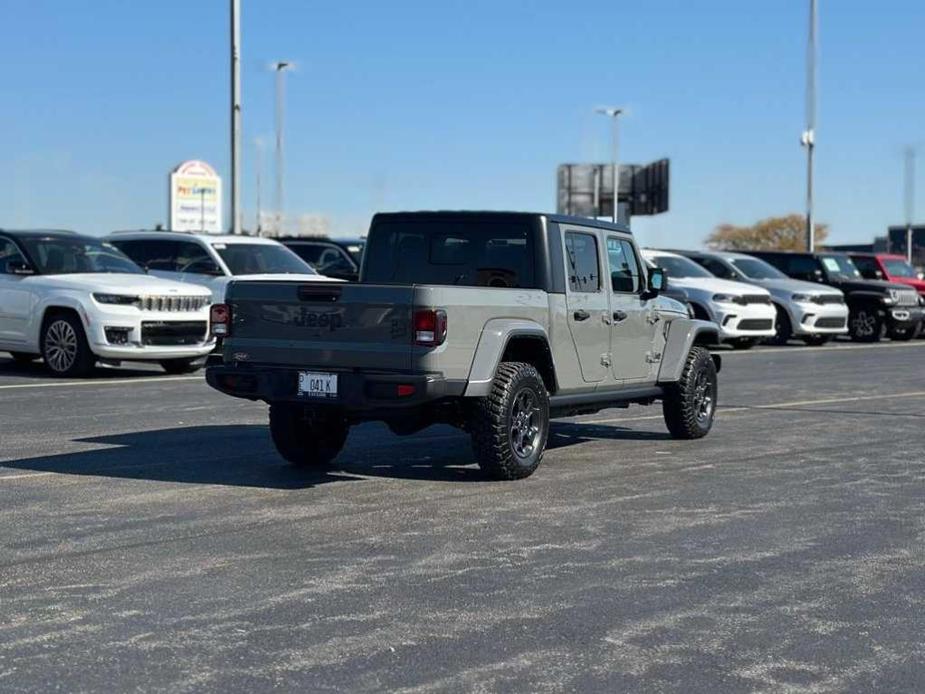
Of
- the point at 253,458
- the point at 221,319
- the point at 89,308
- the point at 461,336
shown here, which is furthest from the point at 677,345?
the point at 89,308

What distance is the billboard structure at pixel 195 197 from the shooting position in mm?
54281

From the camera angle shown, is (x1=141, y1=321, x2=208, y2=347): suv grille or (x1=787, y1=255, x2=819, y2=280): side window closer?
(x1=141, y1=321, x2=208, y2=347): suv grille

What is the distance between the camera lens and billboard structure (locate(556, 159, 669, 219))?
60.4m

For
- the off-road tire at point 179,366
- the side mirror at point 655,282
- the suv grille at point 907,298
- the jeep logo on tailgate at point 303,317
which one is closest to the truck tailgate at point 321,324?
the jeep logo on tailgate at point 303,317

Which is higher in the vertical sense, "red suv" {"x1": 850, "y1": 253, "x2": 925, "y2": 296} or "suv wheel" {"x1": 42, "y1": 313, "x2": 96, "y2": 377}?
"red suv" {"x1": 850, "y1": 253, "x2": 925, "y2": 296}

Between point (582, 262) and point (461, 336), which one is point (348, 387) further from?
point (582, 262)

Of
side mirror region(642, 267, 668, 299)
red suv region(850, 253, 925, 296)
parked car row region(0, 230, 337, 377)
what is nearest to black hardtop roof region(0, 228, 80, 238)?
parked car row region(0, 230, 337, 377)

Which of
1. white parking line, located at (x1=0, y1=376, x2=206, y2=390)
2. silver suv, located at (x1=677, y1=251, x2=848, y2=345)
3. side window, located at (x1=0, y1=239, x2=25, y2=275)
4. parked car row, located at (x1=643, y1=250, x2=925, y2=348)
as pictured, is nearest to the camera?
white parking line, located at (x1=0, y1=376, x2=206, y2=390)

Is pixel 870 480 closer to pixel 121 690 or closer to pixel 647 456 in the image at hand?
pixel 647 456

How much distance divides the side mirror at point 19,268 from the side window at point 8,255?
12 mm

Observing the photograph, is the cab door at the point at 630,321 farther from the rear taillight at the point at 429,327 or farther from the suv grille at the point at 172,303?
the suv grille at the point at 172,303

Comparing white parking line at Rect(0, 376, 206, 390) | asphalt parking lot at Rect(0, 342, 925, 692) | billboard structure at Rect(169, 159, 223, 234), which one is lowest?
asphalt parking lot at Rect(0, 342, 925, 692)

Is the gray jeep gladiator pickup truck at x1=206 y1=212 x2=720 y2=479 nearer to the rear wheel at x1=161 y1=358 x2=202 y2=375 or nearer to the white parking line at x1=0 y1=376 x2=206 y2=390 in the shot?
the white parking line at x1=0 y1=376 x2=206 y2=390

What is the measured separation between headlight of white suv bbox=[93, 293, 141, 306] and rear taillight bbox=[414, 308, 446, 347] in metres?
9.03
